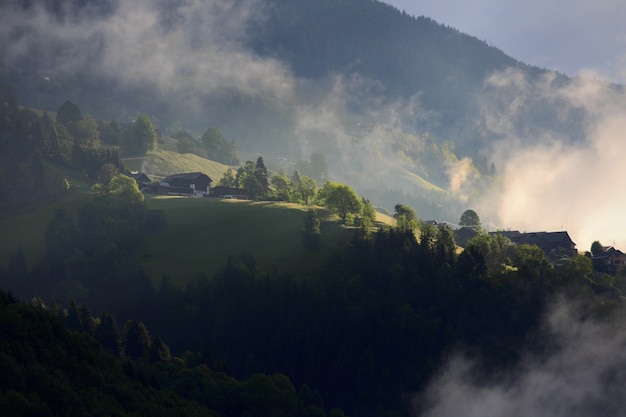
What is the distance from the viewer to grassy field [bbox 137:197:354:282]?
570 ft

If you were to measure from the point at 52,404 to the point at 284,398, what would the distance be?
41372mm

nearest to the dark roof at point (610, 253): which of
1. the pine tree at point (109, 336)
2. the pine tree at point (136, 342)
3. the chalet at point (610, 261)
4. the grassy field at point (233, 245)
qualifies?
the chalet at point (610, 261)

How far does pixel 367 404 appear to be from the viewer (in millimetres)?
140250

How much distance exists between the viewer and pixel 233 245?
186 metres

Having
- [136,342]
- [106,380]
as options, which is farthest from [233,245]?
[106,380]

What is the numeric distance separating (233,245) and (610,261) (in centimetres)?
8151

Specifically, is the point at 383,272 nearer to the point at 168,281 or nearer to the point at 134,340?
the point at 168,281

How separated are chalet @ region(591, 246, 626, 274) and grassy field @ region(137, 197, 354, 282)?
5367cm

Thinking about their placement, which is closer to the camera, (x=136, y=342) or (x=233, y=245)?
(x=136, y=342)

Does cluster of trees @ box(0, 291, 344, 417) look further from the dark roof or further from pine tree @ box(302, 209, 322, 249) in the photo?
the dark roof

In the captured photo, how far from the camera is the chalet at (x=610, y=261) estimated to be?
18312 centimetres

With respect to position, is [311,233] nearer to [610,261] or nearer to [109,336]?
[109,336]

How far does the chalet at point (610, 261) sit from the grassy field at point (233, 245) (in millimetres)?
53675

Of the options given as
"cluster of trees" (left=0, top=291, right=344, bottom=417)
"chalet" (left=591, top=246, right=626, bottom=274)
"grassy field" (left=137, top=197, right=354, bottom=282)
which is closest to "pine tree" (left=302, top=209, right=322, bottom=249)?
"grassy field" (left=137, top=197, right=354, bottom=282)
